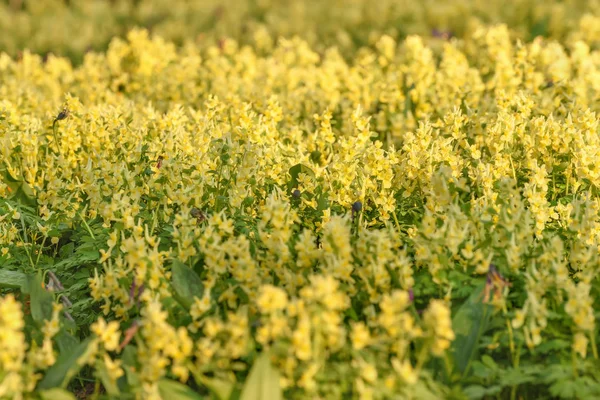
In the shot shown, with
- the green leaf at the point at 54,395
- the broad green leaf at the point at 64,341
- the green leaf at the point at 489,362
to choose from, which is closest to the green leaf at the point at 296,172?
the broad green leaf at the point at 64,341

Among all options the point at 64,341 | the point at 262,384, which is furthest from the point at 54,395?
the point at 262,384

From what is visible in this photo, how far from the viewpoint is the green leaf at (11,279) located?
14.7 feet

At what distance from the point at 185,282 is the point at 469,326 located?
1.28 metres

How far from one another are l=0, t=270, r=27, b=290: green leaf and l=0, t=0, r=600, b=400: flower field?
2 cm

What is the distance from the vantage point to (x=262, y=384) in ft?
9.67

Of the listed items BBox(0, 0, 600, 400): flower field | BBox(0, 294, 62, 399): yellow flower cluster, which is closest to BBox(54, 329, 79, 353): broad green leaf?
BBox(0, 0, 600, 400): flower field

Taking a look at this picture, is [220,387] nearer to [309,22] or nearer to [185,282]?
[185,282]

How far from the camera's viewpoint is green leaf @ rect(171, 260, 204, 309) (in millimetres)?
3779

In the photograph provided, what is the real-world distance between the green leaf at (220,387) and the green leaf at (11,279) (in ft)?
6.11

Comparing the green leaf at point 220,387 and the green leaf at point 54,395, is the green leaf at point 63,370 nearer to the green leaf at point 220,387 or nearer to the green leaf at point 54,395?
the green leaf at point 54,395

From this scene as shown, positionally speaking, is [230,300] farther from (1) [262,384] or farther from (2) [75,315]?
(2) [75,315]

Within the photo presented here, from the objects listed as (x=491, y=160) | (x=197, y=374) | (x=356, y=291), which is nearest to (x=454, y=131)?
(x=491, y=160)

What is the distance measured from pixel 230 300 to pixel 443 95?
11.8ft

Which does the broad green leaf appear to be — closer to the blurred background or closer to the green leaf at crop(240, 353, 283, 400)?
the green leaf at crop(240, 353, 283, 400)
